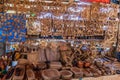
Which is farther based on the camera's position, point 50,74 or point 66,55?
point 66,55

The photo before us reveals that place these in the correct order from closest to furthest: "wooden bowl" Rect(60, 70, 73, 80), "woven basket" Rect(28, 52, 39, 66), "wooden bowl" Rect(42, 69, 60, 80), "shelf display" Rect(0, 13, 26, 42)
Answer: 1. "wooden bowl" Rect(42, 69, 60, 80)
2. "wooden bowl" Rect(60, 70, 73, 80)
3. "shelf display" Rect(0, 13, 26, 42)
4. "woven basket" Rect(28, 52, 39, 66)

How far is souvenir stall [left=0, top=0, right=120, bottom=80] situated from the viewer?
3812 mm

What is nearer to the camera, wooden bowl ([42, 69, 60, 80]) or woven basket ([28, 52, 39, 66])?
wooden bowl ([42, 69, 60, 80])

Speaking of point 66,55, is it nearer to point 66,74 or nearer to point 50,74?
point 66,74

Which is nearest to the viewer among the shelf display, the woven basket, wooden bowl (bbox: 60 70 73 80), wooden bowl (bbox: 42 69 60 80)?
wooden bowl (bbox: 42 69 60 80)

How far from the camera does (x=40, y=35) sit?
4.15 meters

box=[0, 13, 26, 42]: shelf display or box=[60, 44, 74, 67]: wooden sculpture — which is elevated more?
box=[0, 13, 26, 42]: shelf display

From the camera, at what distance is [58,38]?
442cm

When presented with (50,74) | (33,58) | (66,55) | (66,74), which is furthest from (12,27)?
(66,74)

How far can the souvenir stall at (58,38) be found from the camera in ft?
12.5

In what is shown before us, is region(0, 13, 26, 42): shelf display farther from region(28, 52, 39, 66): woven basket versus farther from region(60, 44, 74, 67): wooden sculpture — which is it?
region(60, 44, 74, 67): wooden sculpture

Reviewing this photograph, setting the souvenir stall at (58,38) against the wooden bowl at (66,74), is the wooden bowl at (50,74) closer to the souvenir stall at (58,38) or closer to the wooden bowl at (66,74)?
the souvenir stall at (58,38)

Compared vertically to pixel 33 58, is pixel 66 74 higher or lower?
lower

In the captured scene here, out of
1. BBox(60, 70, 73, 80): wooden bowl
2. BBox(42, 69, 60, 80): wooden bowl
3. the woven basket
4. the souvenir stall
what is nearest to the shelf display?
the souvenir stall
